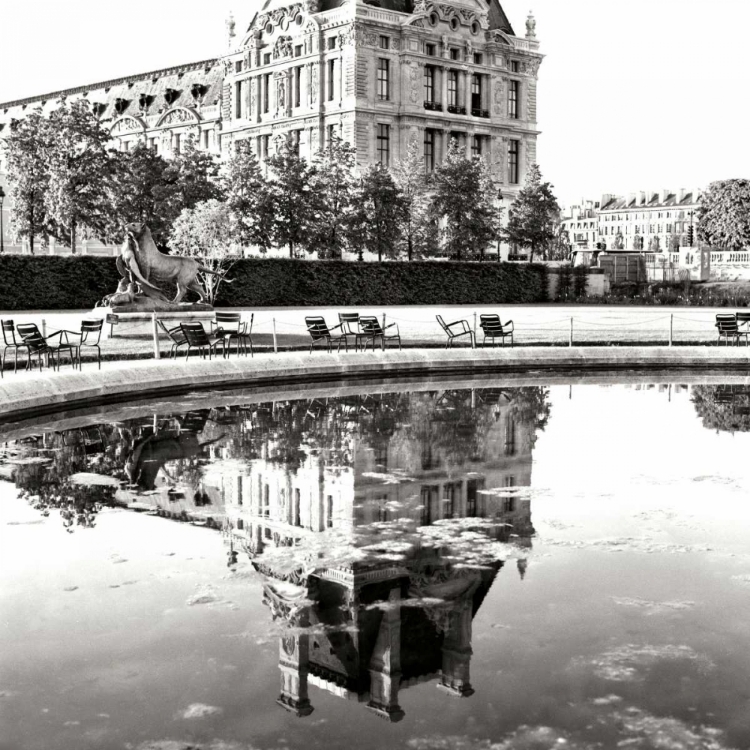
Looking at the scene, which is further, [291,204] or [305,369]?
[291,204]

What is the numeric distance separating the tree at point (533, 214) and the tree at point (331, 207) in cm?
1363

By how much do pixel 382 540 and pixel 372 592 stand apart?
1279 millimetres

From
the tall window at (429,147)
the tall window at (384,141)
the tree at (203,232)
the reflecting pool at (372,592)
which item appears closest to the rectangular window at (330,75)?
the tall window at (384,141)

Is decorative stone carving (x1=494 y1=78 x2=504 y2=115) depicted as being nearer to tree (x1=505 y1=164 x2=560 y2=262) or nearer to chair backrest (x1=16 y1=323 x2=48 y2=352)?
tree (x1=505 y1=164 x2=560 y2=262)

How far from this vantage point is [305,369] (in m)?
20.2

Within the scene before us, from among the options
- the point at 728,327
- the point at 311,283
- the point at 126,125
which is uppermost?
the point at 126,125

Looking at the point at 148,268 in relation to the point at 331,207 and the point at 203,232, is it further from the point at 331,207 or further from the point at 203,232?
the point at 331,207

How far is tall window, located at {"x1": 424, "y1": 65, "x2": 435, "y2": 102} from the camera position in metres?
81.1

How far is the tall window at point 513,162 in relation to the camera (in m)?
86.8

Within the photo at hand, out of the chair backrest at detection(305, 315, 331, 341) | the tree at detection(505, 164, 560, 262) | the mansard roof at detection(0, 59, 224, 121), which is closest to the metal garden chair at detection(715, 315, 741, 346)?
the chair backrest at detection(305, 315, 331, 341)

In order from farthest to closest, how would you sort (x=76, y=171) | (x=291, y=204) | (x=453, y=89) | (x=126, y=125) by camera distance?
(x=126, y=125) → (x=453, y=89) → (x=291, y=204) → (x=76, y=171)

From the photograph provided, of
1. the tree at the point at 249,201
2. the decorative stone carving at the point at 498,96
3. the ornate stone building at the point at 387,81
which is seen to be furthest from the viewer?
the decorative stone carving at the point at 498,96

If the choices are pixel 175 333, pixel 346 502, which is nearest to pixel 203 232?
pixel 175 333

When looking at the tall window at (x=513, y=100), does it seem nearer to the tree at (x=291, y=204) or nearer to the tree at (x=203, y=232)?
the tree at (x=291, y=204)
